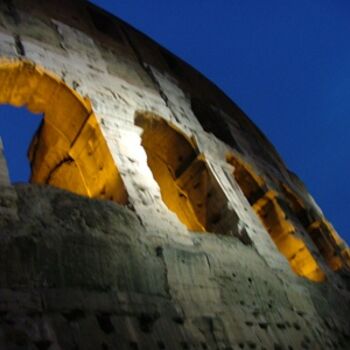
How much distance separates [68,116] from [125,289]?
2853 millimetres

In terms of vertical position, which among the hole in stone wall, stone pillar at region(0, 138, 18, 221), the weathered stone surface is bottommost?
the hole in stone wall

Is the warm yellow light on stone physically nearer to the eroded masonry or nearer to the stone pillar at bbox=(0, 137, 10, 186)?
the eroded masonry

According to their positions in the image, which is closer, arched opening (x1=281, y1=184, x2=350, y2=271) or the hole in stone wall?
arched opening (x1=281, y1=184, x2=350, y2=271)

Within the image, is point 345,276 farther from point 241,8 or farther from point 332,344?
point 241,8

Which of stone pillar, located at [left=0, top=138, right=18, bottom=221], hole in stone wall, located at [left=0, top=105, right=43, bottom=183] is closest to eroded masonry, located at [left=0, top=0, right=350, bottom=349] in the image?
stone pillar, located at [left=0, top=138, right=18, bottom=221]

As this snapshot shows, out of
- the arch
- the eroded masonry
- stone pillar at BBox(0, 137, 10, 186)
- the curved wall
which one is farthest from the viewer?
the curved wall

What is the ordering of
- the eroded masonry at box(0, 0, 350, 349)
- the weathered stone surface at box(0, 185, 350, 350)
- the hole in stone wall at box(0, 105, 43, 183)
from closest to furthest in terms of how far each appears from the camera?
1. the weathered stone surface at box(0, 185, 350, 350)
2. the eroded masonry at box(0, 0, 350, 349)
3. the hole in stone wall at box(0, 105, 43, 183)

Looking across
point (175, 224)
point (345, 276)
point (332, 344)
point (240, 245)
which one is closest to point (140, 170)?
point (175, 224)

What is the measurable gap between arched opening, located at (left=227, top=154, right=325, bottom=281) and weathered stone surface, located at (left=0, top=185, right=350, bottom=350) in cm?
153

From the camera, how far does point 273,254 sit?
495 centimetres

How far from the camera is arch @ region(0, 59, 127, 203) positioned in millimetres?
4473

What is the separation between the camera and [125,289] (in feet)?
9.73

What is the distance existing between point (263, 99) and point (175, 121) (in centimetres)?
10478

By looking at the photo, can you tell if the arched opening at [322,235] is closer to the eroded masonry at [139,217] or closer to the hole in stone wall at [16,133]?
the eroded masonry at [139,217]
